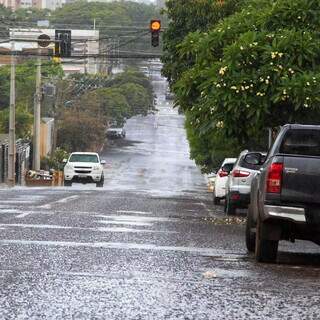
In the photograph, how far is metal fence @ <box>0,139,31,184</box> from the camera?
223 feet

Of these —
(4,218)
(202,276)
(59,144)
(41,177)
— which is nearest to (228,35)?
(4,218)

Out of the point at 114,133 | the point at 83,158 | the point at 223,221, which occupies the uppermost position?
the point at 223,221

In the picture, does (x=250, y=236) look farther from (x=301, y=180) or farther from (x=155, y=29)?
(x=155, y=29)

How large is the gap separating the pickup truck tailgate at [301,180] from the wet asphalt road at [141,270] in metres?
0.88

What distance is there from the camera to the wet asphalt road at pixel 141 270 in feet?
29.2

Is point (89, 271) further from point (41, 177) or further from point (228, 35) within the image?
point (41, 177)

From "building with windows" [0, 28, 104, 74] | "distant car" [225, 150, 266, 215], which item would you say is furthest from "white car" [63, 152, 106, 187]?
"distant car" [225, 150, 266, 215]

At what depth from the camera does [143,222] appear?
1898cm

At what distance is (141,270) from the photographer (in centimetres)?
1142

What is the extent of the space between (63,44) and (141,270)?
25.6m

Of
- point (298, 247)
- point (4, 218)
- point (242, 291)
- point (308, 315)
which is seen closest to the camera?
point (308, 315)

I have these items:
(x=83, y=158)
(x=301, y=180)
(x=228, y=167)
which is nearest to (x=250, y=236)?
(x=301, y=180)

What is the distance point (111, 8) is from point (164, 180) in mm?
46799

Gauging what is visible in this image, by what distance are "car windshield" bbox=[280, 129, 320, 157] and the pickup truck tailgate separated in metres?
1.05
